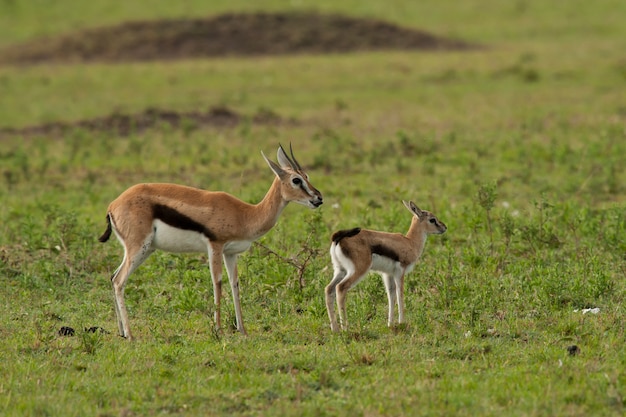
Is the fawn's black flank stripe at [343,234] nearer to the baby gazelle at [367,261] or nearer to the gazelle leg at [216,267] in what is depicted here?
the baby gazelle at [367,261]

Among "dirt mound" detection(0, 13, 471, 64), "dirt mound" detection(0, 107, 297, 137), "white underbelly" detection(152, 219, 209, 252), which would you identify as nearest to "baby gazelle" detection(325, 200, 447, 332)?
"white underbelly" detection(152, 219, 209, 252)

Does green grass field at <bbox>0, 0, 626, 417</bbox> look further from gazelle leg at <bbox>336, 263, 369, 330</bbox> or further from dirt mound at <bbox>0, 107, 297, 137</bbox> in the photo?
dirt mound at <bbox>0, 107, 297, 137</bbox>

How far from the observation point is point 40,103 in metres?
22.8

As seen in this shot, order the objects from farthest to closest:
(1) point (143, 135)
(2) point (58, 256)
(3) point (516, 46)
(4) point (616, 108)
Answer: (3) point (516, 46) → (4) point (616, 108) → (1) point (143, 135) → (2) point (58, 256)

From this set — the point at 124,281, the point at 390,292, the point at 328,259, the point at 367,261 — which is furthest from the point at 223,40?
the point at 367,261

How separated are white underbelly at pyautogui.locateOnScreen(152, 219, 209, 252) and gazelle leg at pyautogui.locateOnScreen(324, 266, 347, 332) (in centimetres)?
107

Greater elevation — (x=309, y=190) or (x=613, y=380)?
(x=309, y=190)

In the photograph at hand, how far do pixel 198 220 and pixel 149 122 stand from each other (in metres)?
12.4

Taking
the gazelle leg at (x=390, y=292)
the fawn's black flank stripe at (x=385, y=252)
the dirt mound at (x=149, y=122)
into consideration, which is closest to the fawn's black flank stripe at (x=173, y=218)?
the fawn's black flank stripe at (x=385, y=252)

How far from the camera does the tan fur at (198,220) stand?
26.0ft

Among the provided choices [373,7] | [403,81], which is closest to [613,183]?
[403,81]

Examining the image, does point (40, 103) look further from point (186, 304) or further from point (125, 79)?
point (186, 304)

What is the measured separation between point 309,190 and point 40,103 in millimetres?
16187

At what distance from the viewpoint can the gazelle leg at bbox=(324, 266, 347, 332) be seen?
804 cm
